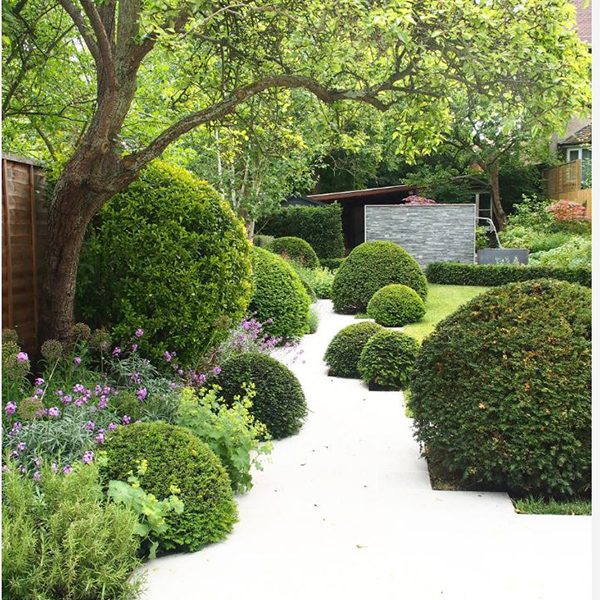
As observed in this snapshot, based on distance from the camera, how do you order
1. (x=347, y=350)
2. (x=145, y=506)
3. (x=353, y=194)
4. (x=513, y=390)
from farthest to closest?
1. (x=353, y=194)
2. (x=347, y=350)
3. (x=513, y=390)
4. (x=145, y=506)

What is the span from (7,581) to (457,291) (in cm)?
1743

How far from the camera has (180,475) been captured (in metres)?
4.41

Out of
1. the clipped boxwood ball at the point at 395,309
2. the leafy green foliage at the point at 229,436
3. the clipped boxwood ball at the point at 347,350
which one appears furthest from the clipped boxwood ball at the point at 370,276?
the leafy green foliage at the point at 229,436

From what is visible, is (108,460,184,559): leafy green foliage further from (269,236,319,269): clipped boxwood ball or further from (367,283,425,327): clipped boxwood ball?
(269,236,319,269): clipped boxwood ball

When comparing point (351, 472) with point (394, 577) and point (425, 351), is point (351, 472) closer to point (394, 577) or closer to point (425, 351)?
point (425, 351)

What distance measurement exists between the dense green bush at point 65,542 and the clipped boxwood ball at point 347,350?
6.28 m

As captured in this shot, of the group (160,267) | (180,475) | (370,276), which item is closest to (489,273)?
(370,276)

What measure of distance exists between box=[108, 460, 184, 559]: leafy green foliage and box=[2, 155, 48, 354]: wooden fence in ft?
7.82

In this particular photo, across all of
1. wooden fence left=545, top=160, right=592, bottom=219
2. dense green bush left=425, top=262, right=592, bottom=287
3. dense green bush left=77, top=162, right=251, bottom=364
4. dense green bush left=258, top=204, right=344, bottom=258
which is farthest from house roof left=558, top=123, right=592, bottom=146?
dense green bush left=77, top=162, right=251, bottom=364

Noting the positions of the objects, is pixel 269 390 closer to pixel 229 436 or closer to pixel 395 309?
pixel 229 436

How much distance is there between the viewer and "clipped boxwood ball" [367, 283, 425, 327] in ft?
46.9

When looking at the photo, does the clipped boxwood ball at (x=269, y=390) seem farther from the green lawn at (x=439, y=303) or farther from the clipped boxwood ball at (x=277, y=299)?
the green lawn at (x=439, y=303)

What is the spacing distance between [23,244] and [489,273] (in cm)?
1634

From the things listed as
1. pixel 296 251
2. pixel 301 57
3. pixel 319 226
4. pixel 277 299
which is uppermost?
pixel 301 57
